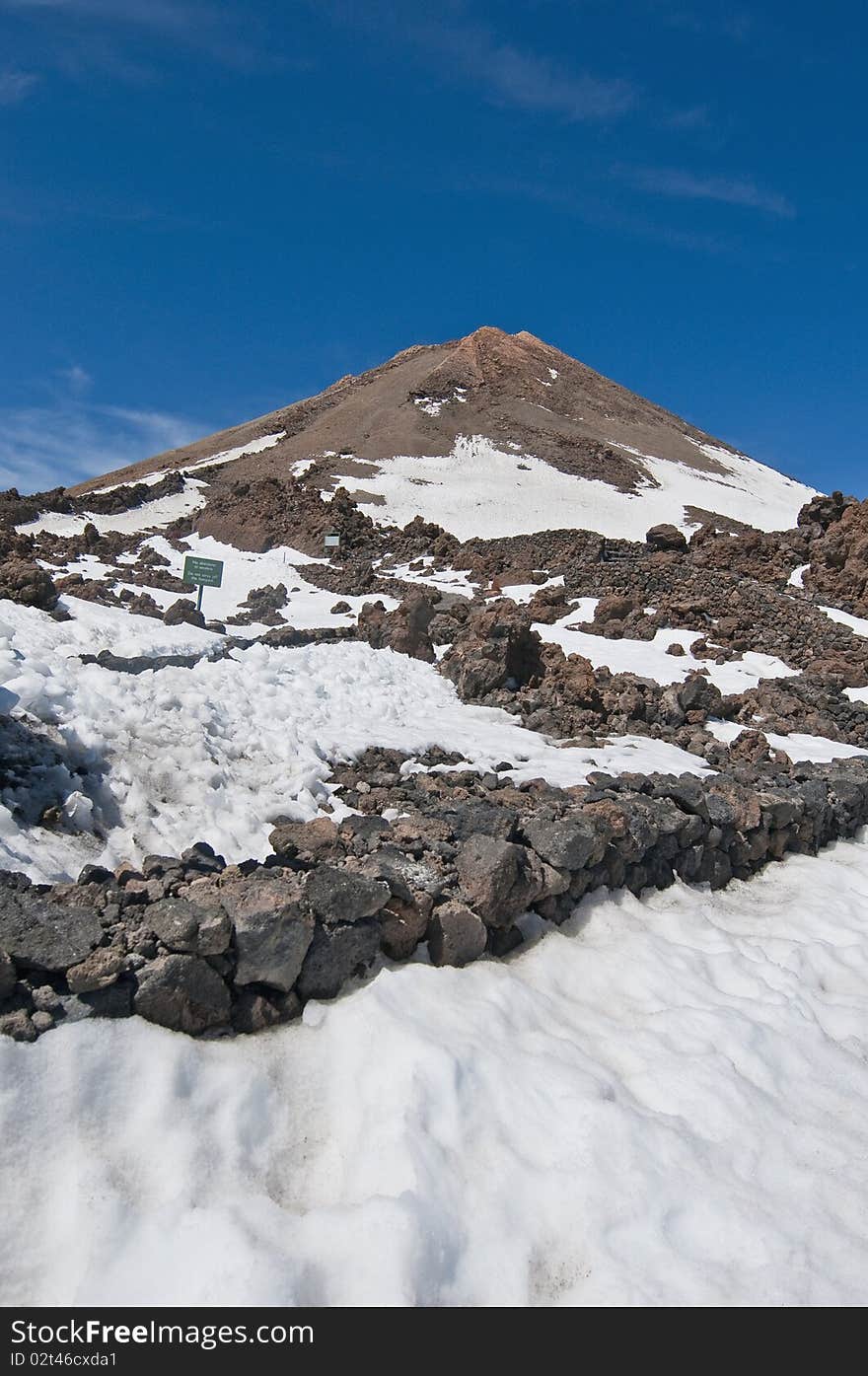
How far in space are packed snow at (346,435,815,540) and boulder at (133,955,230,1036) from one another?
1279 inches

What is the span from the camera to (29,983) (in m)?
2.86

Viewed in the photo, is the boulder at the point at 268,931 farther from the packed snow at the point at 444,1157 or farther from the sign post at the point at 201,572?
the sign post at the point at 201,572

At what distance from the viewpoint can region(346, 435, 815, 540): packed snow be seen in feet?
124

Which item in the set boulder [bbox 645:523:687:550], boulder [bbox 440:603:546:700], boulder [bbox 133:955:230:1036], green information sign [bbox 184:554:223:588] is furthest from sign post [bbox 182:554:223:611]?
boulder [bbox 645:523:687:550]

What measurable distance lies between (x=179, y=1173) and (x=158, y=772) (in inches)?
141

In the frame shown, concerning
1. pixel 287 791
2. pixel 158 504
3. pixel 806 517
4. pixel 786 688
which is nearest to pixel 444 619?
pixel 786 688

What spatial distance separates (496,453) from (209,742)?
159 feet

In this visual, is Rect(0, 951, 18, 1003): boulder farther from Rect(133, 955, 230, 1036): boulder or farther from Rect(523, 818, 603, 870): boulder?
Rect(523, 818, 603, 870): boulder

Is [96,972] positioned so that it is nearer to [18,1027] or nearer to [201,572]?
[18,1027]

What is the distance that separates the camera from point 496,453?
5172 centimetres

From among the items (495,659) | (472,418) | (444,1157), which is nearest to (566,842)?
(444,1157)

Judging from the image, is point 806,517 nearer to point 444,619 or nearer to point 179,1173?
point 444,619
